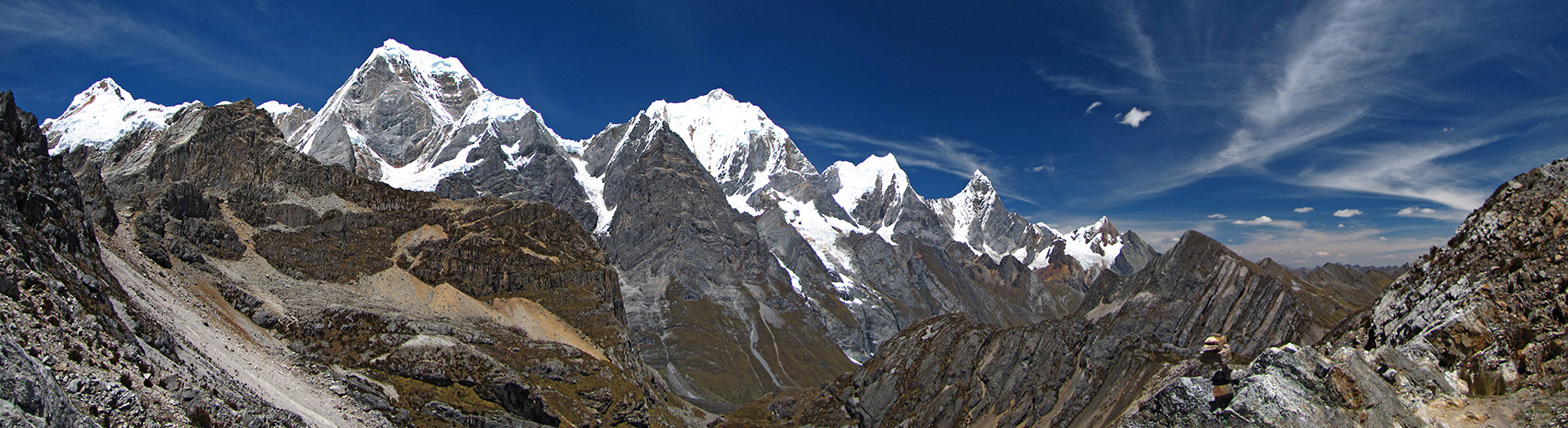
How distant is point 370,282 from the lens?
4906 inches

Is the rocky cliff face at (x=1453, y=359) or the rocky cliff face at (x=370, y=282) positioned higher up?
the rocky cliff face at (x=370, y=282)

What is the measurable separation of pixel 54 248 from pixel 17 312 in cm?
2363

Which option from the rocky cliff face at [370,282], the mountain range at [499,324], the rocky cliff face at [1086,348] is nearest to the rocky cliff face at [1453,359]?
the mountain range at [499,324]

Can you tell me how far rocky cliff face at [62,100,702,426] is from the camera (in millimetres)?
82688

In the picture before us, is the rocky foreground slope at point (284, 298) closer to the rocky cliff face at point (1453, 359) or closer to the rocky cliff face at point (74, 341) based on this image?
the rocky cliff face at point (74, 341)

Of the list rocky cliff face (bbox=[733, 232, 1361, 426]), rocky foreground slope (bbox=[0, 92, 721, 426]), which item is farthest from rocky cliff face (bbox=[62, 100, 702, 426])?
rocky cliff face (bbox=[733, 232, 1361, 426])

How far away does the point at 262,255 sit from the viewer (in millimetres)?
117062

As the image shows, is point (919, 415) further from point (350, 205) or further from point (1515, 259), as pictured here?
point (350, 205)

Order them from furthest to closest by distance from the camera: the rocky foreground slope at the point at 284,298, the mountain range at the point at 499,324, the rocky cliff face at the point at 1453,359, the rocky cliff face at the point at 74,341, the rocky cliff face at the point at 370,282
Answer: the rocky cliff face at the point at 370,282 < the rocky foreground slope at the point at 284,298 < the rocky cliff face at the point at 74,341 < the mountain range at the point at 499,324 < the rocky cliff face at the point at 1453,359

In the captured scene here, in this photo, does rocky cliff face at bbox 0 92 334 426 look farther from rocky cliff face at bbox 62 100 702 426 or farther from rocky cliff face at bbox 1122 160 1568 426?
rocky cliff face at bbox 1122 160 1568 426

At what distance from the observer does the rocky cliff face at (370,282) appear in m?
82.7

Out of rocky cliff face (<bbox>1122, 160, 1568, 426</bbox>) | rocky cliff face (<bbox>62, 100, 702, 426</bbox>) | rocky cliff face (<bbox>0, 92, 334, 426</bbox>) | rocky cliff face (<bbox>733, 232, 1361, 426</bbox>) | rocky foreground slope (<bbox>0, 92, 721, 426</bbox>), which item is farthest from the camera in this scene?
rocky cliff face (<bbox>733, 232, 1361, 426</bbox>)

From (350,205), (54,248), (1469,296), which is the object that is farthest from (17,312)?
(350,205)

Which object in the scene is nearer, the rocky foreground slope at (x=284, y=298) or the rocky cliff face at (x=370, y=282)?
the rocky foreground slope at (x=284, y=298)
